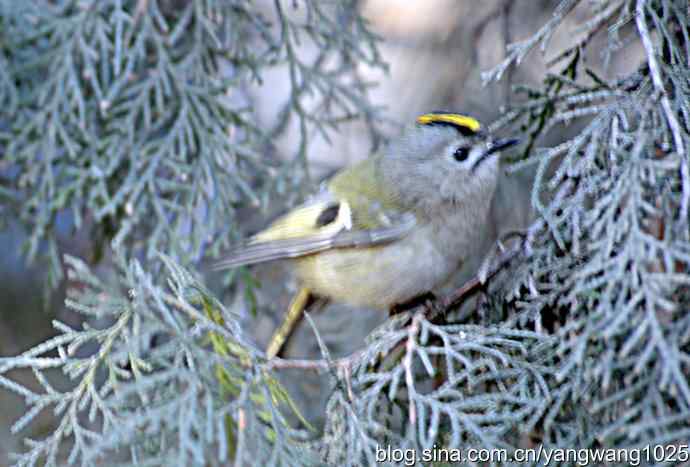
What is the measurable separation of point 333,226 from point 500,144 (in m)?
0.55

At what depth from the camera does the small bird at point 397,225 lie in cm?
221

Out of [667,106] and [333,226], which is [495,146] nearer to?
[333,226]

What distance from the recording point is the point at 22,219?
2.42 metres

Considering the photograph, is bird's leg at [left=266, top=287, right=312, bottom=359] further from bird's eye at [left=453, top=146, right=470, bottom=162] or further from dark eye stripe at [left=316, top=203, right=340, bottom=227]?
bird's eye at [left=453, top=146, right=470, bottom=162]

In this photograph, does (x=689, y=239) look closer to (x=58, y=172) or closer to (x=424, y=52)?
(x=58, y=172)

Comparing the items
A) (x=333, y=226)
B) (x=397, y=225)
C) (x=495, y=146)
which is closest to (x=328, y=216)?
(x=333, y=226)

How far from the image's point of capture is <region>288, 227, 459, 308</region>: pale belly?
2189mm

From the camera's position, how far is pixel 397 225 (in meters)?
2.28

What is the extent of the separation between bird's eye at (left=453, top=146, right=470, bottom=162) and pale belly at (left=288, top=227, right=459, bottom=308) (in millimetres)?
239

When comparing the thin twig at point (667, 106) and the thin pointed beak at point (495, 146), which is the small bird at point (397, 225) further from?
the thin twig at point (667, 106)

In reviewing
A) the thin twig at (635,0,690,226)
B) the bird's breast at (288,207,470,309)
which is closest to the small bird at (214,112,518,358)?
the bird's breast at (288,207,470,309)

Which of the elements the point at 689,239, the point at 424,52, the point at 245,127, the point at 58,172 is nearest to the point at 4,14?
the point at 58,172

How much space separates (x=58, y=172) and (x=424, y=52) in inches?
59.0

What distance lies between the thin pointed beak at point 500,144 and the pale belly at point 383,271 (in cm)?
28
